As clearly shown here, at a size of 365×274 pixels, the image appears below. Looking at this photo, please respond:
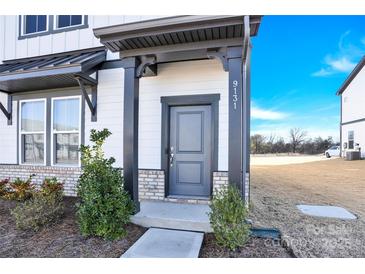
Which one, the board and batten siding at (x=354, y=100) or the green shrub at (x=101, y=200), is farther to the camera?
the board and batten siding at (x=354, y=100)

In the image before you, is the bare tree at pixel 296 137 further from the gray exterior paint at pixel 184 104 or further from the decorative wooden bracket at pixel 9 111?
the decorative wooden bracket at pixel 9 111

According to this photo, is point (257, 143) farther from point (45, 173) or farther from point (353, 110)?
point (45, 173)

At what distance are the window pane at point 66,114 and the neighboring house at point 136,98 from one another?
3 centimetres

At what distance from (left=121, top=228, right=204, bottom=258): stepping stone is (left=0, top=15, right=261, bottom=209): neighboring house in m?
0.96

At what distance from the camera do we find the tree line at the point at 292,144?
30672 mm

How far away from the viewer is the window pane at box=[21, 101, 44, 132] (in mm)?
5734

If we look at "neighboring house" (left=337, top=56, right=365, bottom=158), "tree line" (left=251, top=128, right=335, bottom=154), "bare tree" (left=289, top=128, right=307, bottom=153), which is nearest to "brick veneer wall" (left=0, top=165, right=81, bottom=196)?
"neighboring house" (left=337, top=56, right=365, bottom=158)

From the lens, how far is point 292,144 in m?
32.6

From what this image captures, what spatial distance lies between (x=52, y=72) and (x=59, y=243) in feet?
10.5

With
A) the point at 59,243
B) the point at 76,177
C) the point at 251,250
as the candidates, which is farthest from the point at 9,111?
the point at 251,250

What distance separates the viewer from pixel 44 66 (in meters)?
4.36

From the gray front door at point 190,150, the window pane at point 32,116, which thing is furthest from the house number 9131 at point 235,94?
the window pane at point 32,116
